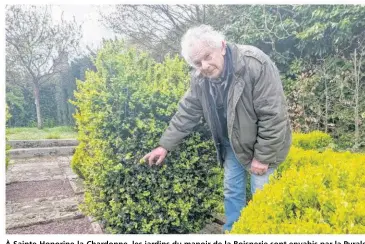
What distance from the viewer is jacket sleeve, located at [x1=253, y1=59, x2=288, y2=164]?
215cm

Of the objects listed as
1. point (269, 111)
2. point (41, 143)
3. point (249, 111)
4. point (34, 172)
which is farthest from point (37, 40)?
point (269, 111)

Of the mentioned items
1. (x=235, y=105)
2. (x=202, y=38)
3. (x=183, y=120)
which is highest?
(x=202, y=38)

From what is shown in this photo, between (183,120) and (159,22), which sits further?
(159,22)

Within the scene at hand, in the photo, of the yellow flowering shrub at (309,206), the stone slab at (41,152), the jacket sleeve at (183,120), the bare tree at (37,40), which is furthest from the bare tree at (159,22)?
the yellow flowering shrub at (309,206)

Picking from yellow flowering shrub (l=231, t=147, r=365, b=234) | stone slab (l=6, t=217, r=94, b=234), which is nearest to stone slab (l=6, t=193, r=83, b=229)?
stone slab (l=6, t=217, r=94, b=234)

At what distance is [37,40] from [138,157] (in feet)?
6.69

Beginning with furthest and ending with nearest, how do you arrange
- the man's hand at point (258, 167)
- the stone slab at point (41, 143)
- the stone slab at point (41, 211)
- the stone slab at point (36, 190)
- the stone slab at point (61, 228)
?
the stone slab at point (41, 143)
the stone slab at point (36, 190)
the stone slab at point (41, 211)
the stone slab at point (61, 228)
the man's hand at point (258, 167)

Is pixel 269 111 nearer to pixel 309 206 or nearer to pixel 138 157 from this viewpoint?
pixel 309 206

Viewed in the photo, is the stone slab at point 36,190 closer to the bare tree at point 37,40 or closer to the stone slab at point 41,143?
the stone slab at point 41,143

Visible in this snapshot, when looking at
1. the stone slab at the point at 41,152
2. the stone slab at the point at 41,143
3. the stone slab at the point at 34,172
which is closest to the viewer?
the stone slab at the point at 41,143

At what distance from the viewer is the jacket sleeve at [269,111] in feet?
7.04

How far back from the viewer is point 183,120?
246cm

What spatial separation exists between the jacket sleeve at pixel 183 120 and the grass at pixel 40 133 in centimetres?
179

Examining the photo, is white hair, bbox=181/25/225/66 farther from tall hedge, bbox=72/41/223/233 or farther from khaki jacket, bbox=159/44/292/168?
tall hedge, bbox=72/41/223/233
